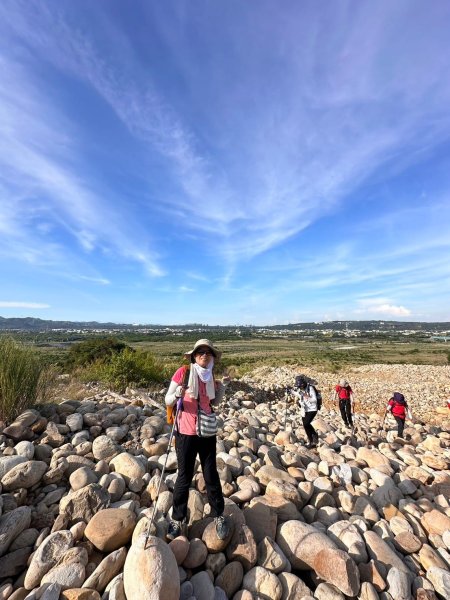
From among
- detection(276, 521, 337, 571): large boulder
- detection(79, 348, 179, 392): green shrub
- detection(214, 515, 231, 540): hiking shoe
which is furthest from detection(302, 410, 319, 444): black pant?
detection(79, 348, 179, 392): green shrub

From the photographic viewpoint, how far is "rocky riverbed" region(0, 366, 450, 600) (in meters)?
2.93

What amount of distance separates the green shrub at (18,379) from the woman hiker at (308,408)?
5754 mm

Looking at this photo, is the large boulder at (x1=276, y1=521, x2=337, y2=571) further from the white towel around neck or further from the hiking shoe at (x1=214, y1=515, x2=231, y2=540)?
the white towel around neck

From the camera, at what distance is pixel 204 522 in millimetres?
3627

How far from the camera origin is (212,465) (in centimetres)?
366

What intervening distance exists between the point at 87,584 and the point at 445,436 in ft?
38.3

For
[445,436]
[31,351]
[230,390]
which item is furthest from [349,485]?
[230,390]

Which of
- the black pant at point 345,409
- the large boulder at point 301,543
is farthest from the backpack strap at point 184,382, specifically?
the black pant at point 345,409

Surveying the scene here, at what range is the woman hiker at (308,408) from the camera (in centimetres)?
742

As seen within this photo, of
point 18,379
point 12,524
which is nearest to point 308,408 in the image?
point 12,524

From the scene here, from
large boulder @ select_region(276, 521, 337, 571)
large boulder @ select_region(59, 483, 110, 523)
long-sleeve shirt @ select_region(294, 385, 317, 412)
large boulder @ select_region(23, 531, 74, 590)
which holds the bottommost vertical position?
large boulder @ select_region(276, 521, 337, 571)

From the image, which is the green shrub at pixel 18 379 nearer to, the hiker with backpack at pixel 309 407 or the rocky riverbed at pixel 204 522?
the rocky riverbed at pixel 204 522

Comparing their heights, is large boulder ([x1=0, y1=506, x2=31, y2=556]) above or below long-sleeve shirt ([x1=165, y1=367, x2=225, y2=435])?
below

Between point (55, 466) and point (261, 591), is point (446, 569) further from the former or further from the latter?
point (55, 466)
